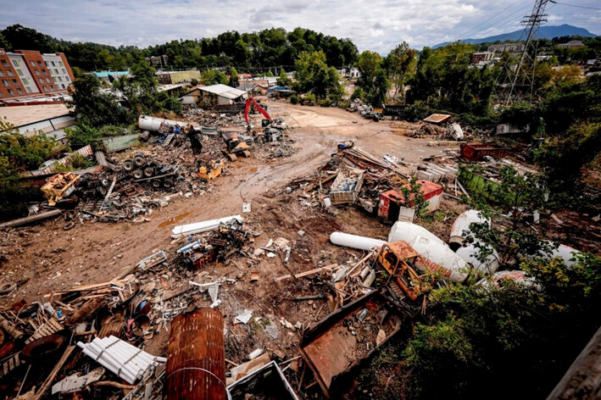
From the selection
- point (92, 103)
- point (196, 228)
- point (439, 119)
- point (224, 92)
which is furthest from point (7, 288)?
point (439, 119)

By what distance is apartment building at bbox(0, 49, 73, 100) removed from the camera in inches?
1670

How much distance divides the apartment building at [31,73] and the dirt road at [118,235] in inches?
1944

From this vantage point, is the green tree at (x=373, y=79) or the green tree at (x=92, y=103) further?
the green tree at (x=373, y=79)

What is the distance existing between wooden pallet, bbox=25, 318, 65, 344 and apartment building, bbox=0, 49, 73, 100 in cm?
5479

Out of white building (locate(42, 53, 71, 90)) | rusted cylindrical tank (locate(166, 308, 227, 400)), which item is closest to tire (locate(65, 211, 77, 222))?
rusted cylindrical tank (locate(166, 308, 227, 400))

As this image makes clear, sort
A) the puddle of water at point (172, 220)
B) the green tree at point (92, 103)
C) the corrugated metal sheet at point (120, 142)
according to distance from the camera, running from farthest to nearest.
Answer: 1. the green tree at point (92, 103)
2. the corrugated metal sheet at point (120, 142)
3. the puddle of water at point (172, 220)

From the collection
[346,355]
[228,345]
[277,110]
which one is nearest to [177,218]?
[228,345]

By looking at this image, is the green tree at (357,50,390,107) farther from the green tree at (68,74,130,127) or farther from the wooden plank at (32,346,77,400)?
the wooden plank at (32,346,77,400)

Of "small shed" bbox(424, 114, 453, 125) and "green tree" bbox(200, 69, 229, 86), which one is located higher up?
"green tree" bbox(200, 69, 229, 86)

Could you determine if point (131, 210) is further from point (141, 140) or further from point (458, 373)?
point (458, 373)

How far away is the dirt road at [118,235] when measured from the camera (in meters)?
7.94

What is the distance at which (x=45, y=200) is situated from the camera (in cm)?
1132

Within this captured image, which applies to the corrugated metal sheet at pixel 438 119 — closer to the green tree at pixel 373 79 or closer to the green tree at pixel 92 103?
the green tree at pixel 373 79

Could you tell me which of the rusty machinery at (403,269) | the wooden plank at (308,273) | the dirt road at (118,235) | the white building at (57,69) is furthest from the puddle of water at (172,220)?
the white building at (57,69)
